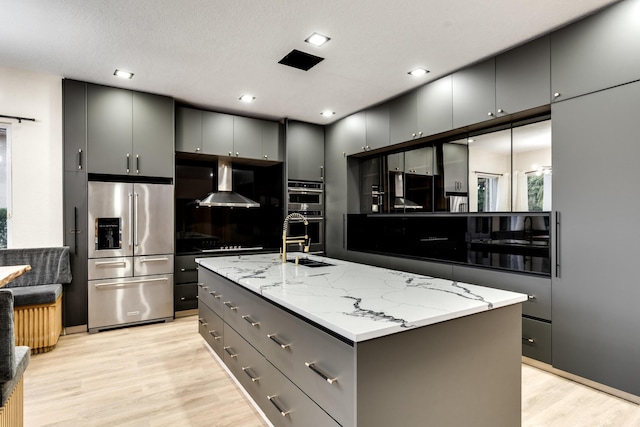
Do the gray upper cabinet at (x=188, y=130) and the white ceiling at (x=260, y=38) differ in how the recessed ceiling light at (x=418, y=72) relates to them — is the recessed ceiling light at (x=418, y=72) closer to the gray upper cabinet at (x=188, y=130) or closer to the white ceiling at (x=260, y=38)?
the white ceiling at (x=260, y=38)

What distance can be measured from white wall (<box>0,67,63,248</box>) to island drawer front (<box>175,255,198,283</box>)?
122 centimetres

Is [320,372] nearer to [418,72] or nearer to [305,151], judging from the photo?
[418,72]

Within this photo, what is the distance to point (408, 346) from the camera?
1.39 meters

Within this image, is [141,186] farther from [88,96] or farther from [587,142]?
[587,142]

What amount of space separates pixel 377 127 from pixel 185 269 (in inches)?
118

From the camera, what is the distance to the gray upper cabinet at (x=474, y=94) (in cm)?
309

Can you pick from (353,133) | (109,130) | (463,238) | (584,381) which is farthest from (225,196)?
(584,381)

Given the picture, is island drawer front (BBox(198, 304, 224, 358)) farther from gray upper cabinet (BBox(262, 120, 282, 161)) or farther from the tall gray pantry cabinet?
gray upper cabinet (BBox(262, 120, 282, 161))

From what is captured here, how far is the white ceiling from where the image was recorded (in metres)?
2.37

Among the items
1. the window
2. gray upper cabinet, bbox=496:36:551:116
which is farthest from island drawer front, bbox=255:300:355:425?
the window

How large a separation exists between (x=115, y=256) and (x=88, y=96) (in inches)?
69.1

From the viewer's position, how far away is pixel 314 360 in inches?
59.6

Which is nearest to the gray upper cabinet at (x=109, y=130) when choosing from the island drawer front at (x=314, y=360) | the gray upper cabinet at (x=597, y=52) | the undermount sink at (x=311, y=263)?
the undermount sink at (x=311, y=263)

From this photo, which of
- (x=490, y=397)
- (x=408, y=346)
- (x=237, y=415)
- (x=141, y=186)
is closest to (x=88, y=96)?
(x=141, y=186)
